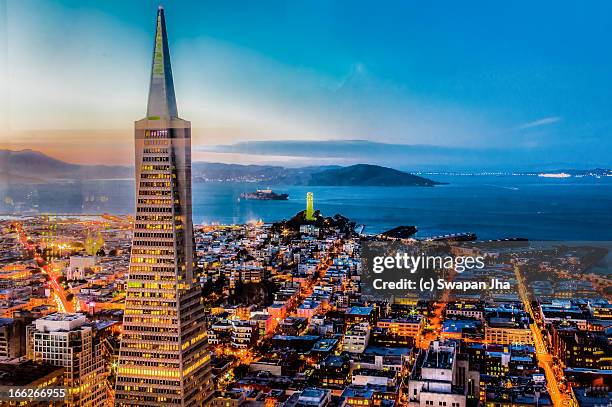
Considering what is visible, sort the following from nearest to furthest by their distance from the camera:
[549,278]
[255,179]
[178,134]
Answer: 1. [178,134]
2. [549,278]
3. [255,179]

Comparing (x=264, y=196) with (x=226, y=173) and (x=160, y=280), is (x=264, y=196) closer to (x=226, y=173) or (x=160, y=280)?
(x=226, y=173)

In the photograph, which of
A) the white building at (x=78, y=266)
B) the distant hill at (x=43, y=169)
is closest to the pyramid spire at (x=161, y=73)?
the distant hill at (x=43, y=169)

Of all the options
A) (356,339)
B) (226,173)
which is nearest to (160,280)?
(356,339)

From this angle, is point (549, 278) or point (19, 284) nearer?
point (19, 284)

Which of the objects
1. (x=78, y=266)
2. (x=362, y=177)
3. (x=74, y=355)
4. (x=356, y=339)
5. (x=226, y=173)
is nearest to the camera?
(x=74, y=355)

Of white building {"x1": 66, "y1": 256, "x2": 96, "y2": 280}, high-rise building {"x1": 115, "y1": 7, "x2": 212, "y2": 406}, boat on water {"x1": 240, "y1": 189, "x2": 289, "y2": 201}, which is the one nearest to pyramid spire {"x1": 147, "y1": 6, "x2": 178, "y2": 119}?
high-rise building {"x1": 115, "y1": 7, "x2": 212, "y2": 406}

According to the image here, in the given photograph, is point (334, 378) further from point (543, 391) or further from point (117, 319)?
point (117, 319)

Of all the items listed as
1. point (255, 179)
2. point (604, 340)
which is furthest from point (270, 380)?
point (255, 179)
